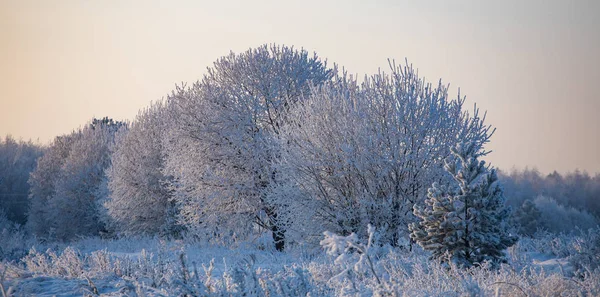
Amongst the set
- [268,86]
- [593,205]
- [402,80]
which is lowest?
[593,205]

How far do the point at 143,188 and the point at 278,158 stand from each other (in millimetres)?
11522

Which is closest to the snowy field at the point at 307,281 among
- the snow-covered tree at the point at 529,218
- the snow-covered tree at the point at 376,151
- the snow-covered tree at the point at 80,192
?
the snow-covered tree at the point at 376,151

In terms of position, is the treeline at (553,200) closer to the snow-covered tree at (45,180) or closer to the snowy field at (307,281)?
the snowy field at (307,281)

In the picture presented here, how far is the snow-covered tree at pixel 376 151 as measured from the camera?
15.5 m

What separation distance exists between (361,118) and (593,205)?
63.1m

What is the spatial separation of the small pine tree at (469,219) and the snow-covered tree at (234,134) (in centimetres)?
1080

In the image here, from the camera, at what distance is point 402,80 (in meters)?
16.0

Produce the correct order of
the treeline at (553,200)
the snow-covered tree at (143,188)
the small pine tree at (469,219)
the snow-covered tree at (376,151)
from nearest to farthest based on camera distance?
the small pine tree at (469,219)
the snow-covered tree at (376,151)
the snow-covered tree at (143,188)
the treeline at (553,200)

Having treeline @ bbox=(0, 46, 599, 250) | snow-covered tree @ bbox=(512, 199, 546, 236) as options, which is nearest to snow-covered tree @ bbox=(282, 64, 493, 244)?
treeline @ bbox=(0, 46, 599, 250)

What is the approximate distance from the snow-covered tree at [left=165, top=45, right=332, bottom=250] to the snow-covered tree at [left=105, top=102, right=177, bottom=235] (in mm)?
6375

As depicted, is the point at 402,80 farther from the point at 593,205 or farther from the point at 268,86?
the point at 593,205

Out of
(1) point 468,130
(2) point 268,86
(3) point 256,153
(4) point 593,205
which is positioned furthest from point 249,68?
(4) point 593,205

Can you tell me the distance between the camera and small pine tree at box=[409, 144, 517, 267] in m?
10.6

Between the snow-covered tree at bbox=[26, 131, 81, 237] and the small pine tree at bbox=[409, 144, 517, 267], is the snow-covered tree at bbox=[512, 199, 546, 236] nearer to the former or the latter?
the snow-covered tree at bbox=[26, 131, 81, 237]
